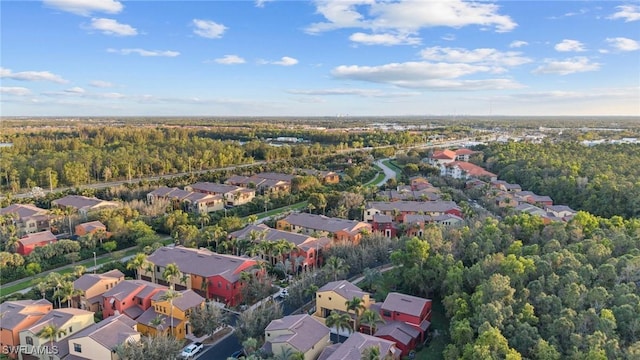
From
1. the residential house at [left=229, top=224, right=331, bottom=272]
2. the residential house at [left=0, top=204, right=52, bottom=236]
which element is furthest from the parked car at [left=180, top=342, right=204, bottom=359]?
the residential house at [left=0, top=204, right=52, bottom=236]

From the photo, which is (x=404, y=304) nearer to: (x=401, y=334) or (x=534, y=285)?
(x=401, y=334)

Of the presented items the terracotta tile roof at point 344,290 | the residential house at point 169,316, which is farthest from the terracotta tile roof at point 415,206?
the residential house at point 169,316

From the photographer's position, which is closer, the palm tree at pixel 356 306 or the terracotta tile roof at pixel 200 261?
the palm tree at pixel 356 306

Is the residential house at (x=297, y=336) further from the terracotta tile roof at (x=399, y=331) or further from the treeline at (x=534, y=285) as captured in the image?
the treeline at (x=534, y=285)

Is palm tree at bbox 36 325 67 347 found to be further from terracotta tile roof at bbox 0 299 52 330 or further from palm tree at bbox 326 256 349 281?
palm tree at bbox 326 256 349 281

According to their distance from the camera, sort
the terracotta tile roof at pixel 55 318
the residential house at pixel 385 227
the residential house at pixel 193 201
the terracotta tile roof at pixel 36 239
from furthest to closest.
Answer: the residential house at pixel 193 201 → the residential house at pixel 385 227 → the terracotta tile roof at pixel 36 239 → the terracotta tile roof at pixel 55 318

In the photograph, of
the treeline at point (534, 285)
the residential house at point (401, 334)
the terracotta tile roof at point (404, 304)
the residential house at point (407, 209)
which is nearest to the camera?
the treeline at point (534, 285)

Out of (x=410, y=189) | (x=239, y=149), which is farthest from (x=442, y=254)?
(x=239, y=149)

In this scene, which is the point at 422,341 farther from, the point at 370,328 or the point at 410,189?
the point at 410,189
